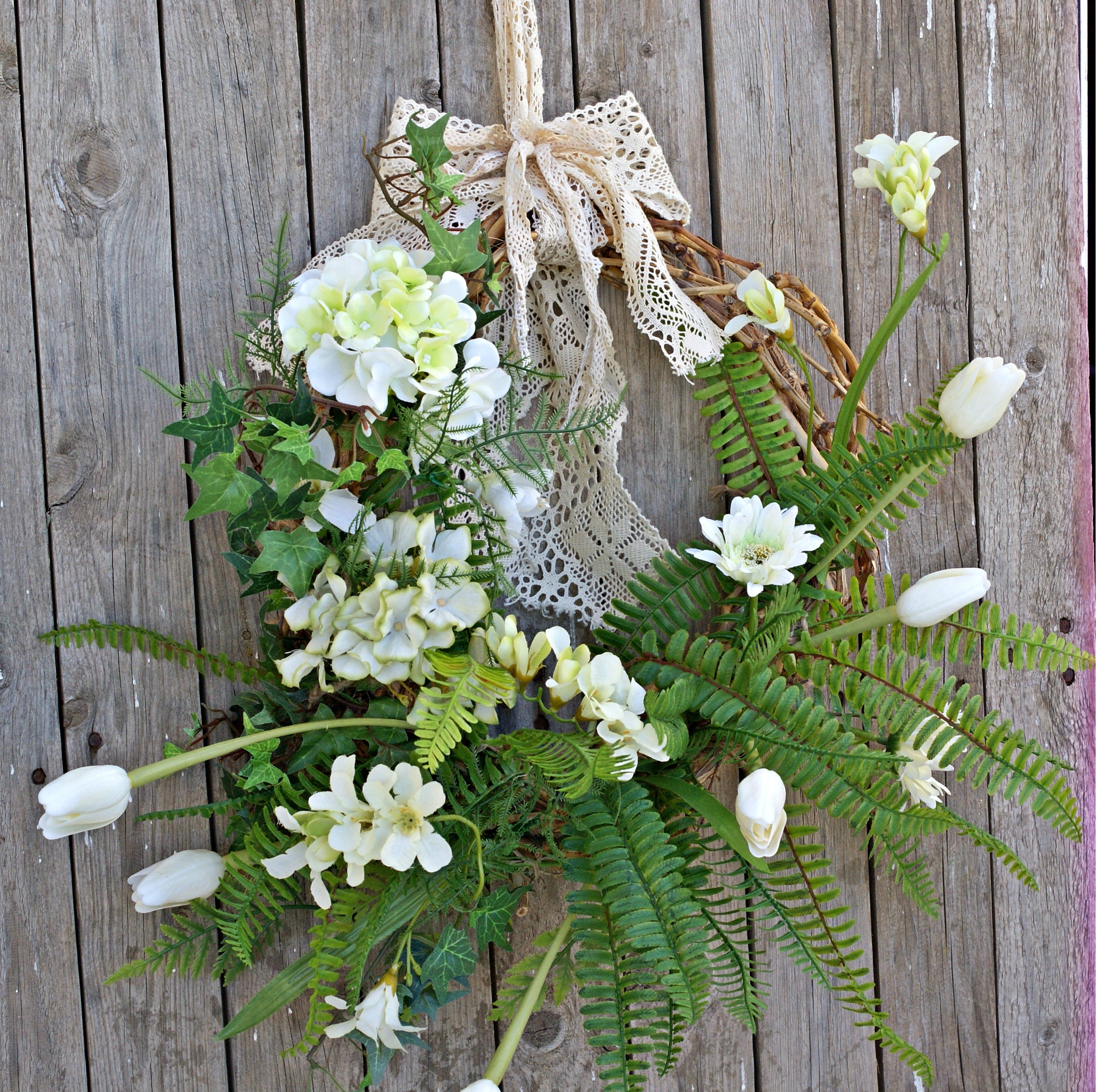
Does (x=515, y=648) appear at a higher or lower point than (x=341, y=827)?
higher

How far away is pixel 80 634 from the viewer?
88 cm

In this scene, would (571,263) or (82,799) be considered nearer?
(82,799)

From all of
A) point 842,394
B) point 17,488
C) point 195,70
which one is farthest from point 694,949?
point 195,70

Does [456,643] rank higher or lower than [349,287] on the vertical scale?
lower

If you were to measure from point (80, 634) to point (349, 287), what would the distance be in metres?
0.48

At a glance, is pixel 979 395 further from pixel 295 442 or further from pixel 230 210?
pixel 230 210

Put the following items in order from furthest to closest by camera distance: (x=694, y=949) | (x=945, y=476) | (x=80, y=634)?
(x=945, y=476) < (x=80, y=634) < (x=694, y=949)

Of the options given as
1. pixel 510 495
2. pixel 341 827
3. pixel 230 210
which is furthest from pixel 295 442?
pixel 230 210

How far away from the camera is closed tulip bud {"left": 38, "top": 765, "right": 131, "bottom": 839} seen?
0.68 metres

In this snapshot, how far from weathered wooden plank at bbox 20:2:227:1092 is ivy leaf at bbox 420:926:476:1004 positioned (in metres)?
0.26

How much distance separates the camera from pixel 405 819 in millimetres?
700

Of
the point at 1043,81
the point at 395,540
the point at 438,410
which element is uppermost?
the point at 1043,81

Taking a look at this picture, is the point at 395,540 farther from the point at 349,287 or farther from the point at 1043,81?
the point at 1043,81

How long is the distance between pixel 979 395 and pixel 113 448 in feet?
2.72
